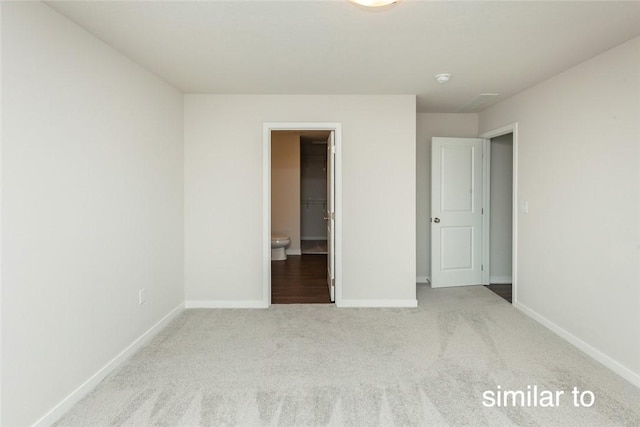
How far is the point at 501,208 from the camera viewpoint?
470cm

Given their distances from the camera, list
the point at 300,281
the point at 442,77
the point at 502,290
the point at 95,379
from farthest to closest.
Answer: the point at 300,281
the point at 502,290
the point at 442,77
the point at 95,379

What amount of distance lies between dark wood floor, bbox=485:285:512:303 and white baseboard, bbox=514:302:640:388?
1.60ft

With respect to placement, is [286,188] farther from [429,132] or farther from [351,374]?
[351,374]

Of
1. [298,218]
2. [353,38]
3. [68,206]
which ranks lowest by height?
[298,218]

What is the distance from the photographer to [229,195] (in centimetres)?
377

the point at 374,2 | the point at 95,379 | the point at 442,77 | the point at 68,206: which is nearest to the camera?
the point at 374,2

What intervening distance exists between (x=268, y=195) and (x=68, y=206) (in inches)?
77.1

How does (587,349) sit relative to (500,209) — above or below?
below

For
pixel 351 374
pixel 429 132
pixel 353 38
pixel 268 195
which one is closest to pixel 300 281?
pixel 268 195

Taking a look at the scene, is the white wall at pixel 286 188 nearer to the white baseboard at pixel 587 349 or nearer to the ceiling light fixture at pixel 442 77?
the ceiling light fixture at pixel 442 77

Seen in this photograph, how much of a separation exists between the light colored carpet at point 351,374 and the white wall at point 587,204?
25 centimetres

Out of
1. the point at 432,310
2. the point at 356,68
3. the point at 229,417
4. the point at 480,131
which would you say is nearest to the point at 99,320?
the point at 229,417

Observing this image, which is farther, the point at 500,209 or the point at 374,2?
the point at 500,209

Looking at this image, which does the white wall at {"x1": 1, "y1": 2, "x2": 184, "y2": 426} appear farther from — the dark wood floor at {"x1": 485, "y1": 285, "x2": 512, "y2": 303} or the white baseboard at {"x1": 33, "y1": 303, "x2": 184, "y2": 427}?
the dark wood floor at {"x1": 485, "y1": 285, "x2": 512, "y2": 303}
